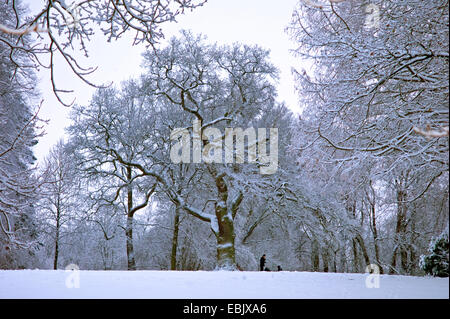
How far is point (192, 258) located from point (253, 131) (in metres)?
8.47

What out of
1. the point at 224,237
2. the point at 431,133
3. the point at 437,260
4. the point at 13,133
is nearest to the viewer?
the point at 431,133

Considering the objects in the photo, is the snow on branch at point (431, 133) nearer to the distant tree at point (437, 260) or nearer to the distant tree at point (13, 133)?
the distant tree at point (437, 260)
